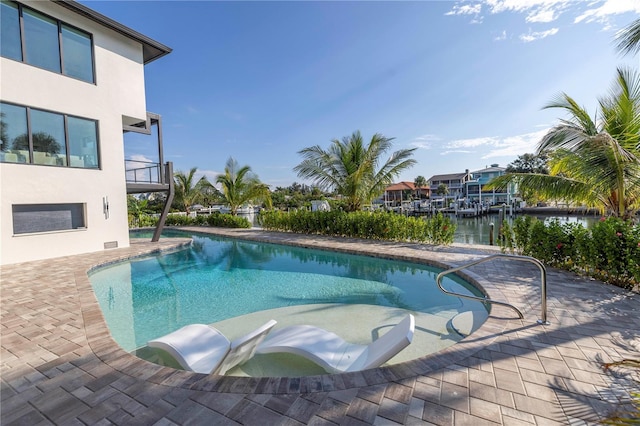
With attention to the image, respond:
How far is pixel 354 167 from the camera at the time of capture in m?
13.4

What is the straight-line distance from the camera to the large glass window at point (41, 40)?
29.3 ft

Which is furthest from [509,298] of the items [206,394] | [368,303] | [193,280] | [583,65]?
[193,280]

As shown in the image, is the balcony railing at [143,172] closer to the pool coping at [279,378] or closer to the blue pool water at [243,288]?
the blue pool water at [243,288]

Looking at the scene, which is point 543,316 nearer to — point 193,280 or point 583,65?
point 583,65

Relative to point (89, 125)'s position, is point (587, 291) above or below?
below

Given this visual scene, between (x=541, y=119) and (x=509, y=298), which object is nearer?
(x=509, y=298)

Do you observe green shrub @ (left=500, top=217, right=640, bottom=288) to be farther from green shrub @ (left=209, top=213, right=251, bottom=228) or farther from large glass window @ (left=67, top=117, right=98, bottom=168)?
green shrub @ (left=209, top=213, right=251, bottom=228)

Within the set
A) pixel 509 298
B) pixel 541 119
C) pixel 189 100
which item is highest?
pixel 189 100

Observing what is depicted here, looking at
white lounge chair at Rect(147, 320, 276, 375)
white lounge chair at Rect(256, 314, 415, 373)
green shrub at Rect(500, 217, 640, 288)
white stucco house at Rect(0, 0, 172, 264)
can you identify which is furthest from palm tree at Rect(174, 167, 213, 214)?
green shrub at Rect(500, 217, 640, 288)

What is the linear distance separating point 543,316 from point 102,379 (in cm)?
525

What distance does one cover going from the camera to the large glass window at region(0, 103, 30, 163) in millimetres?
8516

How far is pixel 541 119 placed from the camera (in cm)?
791

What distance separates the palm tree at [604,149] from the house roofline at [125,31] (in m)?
14.1

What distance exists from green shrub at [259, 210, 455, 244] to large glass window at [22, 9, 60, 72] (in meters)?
10.9
